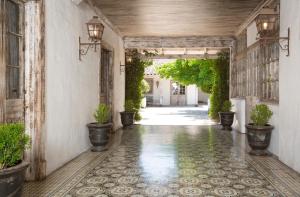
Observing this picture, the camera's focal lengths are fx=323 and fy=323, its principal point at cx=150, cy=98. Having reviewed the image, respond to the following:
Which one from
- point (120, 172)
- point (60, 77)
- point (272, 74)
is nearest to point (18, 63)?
point (60, 77)

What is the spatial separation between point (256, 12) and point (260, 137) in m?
3.05

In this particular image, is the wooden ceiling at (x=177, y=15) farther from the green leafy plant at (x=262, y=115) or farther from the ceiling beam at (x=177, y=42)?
the green leafy plant at (x=262, y=115)

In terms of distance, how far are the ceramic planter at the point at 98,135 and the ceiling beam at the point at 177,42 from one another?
532 cm

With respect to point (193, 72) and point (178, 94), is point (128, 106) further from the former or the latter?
point (178, 94)

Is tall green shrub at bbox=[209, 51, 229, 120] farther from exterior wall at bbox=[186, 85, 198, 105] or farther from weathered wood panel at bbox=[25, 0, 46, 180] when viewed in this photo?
exterior wall at bbox=[186, 85, 198, 105]

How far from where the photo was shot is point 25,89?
4.02 metres

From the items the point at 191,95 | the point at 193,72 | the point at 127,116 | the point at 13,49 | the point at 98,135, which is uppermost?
the point at 193,72

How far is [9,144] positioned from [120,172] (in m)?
2.18

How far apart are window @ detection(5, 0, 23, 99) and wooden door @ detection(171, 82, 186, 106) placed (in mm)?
24165

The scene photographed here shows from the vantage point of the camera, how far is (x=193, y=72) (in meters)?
17.0

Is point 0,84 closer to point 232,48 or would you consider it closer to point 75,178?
point 75,178

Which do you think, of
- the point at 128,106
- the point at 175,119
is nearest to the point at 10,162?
the point at 128,106

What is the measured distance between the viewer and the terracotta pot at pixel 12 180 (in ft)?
7.85

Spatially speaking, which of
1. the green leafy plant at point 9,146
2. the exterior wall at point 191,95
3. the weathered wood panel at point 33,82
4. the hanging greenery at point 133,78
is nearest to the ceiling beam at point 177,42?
the hanging greenery at point 133,78
